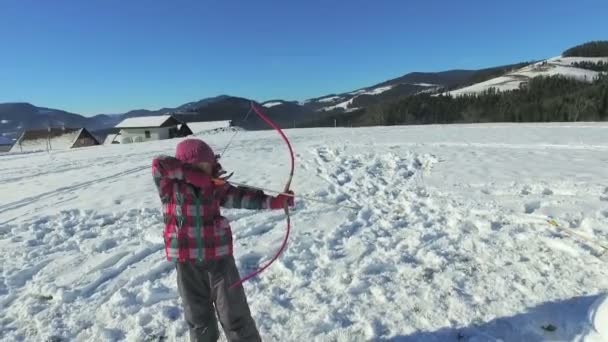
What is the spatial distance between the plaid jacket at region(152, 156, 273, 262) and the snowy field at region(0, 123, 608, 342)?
1.13 m

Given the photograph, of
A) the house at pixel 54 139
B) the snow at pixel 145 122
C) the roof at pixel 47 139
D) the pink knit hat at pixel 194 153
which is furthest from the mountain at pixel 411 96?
the roof at pixel 47 139

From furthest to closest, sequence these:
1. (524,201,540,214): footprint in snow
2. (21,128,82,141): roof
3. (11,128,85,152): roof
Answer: (21,128,82,141): roof
(11,128,85,152): roof
(524,201,540,214): footprint in snow

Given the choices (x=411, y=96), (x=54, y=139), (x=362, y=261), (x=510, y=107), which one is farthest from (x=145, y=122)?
(x=362, y=261)

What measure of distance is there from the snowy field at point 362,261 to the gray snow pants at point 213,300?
561mm

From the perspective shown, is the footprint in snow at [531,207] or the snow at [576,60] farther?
the snow at [576,60]

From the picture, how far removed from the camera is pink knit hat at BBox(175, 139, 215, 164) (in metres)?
3.20

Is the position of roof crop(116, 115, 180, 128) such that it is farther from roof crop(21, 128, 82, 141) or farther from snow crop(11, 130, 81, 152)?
roof crop(21, 128, 82, 141)

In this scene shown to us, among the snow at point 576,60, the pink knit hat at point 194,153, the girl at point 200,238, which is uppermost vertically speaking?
the snow at point 576,60

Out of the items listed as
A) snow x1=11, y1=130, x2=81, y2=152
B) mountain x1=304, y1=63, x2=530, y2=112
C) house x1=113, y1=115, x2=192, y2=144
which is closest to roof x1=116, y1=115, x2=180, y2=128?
house x1=113, y1=115, x2=192, y2=144

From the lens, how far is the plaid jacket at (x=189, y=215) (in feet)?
10.4

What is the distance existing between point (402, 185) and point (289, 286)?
5228 mm

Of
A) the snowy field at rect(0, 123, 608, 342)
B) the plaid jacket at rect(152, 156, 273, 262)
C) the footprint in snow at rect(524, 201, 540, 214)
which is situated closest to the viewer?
the plaid jacket at rect(152, 156, 273, 262)

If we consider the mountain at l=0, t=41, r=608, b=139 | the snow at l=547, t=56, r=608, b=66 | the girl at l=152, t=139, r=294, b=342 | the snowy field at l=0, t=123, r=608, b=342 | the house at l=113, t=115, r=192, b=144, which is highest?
the snow at l=547, t=56, r=608, b=66

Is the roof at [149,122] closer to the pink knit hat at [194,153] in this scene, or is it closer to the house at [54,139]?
the house at [54,139]
